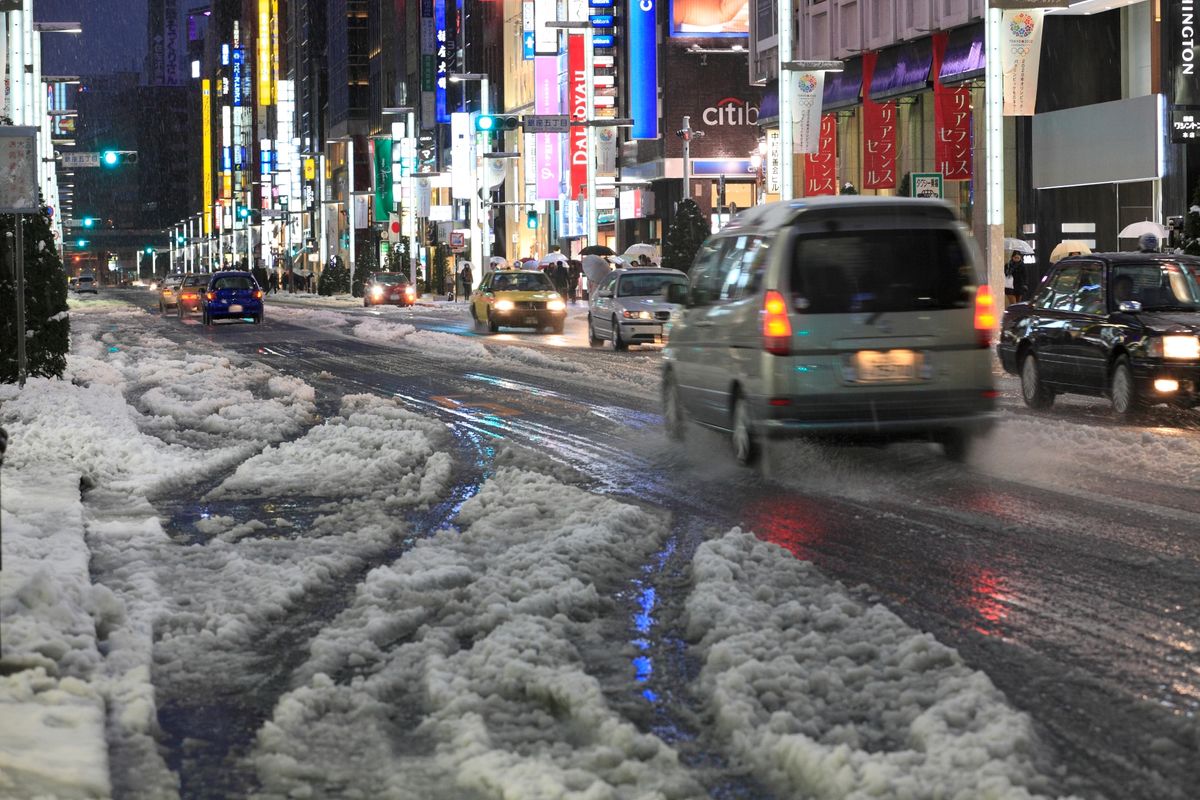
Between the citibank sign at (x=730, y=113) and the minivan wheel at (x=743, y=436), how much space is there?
230ft

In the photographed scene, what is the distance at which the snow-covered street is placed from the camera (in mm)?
5359

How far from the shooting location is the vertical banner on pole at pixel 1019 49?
3316cm

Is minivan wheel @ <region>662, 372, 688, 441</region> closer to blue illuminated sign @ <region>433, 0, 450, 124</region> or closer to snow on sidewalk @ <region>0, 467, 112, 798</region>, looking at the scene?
snow on sidewalk @ <region>0, 467, 112, 798</region>

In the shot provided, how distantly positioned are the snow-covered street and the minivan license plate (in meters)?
0.69

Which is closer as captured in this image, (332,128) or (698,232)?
(698,232)

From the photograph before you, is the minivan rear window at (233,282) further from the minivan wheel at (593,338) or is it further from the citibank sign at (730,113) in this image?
the citibank sign at (730,113)

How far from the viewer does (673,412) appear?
51.4ft

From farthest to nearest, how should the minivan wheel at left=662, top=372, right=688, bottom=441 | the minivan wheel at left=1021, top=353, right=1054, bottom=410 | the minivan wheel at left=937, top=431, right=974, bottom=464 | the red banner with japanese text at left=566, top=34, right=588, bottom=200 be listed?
the red banner with japanese text at left=566, top=34, right=588, bottom=200
the minivan wheel at left=1021, top=353, right=1054, bottom=410
the minivan wheel at left=662, top=372, right=688, bottom=441
the minivan wheel at left=937, top=431, right=974, bottom=464

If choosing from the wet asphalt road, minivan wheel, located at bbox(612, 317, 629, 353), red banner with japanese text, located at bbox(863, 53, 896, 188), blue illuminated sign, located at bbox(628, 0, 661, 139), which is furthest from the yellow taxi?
blue illuminated sign, located at bbox(628, 0, 661, 139)

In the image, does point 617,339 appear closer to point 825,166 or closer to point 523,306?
point 523,306

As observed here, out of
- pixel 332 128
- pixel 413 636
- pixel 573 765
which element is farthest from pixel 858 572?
pixel 332 128

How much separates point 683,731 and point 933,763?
90 centimetres

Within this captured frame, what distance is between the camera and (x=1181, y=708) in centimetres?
592

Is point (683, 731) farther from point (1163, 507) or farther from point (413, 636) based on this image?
point (1163, 507)
